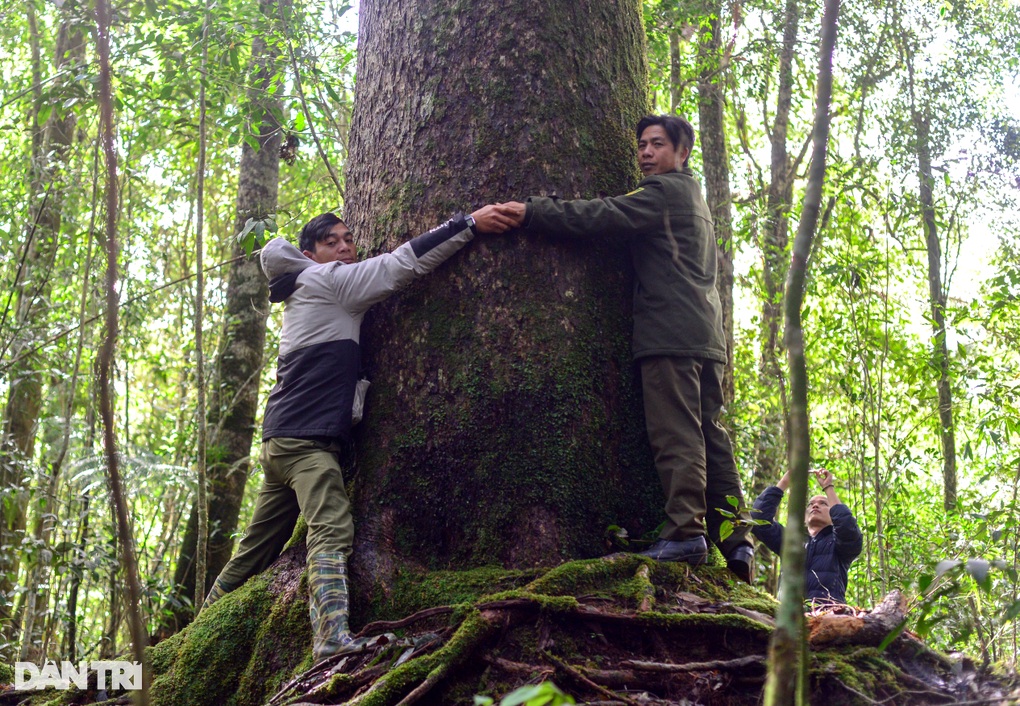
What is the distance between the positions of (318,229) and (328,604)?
6.07 ft

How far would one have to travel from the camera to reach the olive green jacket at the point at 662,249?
12.5 feet

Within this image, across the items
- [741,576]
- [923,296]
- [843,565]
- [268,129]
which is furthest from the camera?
[923,296]

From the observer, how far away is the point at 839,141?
42.7 feet

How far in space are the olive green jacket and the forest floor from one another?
1027 millimetres

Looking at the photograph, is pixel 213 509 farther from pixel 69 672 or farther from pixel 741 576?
pixel 741 576

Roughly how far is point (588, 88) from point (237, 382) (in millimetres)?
5213

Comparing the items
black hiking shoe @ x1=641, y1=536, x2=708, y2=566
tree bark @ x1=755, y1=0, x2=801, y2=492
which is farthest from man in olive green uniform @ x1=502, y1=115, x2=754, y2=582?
tree bark @ x1=755, y1=0, x2=801, y2=492

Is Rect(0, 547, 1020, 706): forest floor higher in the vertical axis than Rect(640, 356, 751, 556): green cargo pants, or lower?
lower

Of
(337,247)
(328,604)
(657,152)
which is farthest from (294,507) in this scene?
(657,152)

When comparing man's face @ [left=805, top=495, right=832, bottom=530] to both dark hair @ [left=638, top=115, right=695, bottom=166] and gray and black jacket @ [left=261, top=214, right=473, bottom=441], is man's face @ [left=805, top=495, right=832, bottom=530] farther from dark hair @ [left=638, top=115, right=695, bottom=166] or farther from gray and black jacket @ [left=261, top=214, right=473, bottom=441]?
gray and black jacket @ [left=261, top=214, right=473, bottom=441]

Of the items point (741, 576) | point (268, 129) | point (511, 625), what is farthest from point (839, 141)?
point (511, 625)

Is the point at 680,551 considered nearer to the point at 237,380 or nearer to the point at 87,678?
the point at 87,678

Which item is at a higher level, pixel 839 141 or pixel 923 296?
pixel 839 141

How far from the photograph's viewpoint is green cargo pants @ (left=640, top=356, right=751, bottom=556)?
3.73 metres
